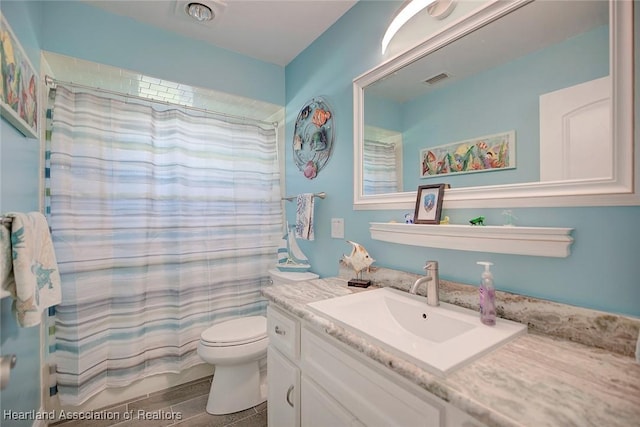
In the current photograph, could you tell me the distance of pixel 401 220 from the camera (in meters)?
1.38

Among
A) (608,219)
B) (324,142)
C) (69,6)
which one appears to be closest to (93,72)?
(69,6)

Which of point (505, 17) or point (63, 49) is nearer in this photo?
point (505, 17)

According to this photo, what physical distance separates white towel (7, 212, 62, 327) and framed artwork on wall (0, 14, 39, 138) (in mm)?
399

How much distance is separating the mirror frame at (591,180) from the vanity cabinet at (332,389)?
0.70 meters

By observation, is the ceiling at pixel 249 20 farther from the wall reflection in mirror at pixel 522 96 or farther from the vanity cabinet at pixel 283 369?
the vanity cabinet at pixel 283 369

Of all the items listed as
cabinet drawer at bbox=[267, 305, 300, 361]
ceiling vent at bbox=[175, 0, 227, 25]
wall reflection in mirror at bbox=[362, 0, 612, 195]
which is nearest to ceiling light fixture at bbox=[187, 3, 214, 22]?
ceiling vent at bbox=[175, 0, 227, 25]

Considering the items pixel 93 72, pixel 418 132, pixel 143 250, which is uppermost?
pixel 93 72

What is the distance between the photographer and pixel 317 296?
1.29 meters

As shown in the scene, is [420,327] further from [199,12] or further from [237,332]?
[199,12]

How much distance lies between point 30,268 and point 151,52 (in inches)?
60.0

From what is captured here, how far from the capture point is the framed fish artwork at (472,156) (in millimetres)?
1028

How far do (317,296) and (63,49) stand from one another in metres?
1.97

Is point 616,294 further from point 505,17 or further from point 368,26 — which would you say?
point 368,26

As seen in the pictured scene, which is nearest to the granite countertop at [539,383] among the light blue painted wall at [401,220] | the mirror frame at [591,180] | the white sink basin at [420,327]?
the white sink basin at [420,327]
